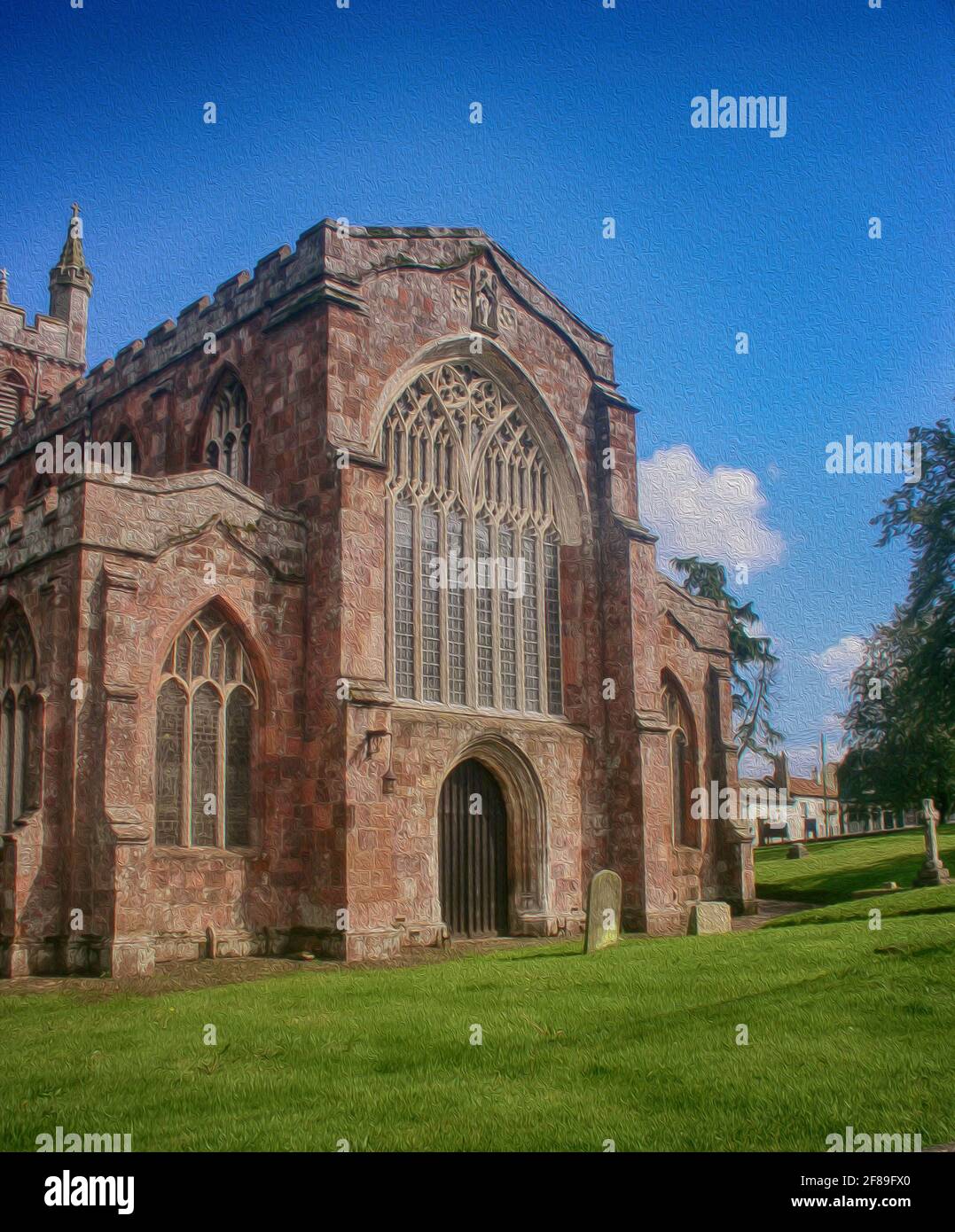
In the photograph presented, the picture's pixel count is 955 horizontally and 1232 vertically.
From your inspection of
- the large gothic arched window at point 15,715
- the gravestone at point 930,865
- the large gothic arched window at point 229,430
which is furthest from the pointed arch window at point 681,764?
the large gothic arched window at point 15,715

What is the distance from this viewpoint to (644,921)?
2347cm

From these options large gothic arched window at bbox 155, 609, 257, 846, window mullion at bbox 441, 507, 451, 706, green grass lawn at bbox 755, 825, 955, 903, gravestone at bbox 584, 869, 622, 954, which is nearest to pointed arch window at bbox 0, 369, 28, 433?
window mullion at bbox 441, 507, 451, 706

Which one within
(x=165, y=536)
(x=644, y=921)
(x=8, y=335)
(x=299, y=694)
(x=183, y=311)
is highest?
(x=8, y=335)

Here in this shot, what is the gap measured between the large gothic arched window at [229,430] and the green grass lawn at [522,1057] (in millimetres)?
10981

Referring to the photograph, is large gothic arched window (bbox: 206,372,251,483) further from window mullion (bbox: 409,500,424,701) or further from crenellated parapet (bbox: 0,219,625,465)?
window mullion (bbox: 409,500,424,701)

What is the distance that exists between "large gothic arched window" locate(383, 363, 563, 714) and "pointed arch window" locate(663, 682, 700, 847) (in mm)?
4051

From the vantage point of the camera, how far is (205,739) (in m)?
19.5

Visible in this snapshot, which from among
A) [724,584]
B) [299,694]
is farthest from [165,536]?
[724,584]

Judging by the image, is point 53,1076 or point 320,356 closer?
point 53,1076

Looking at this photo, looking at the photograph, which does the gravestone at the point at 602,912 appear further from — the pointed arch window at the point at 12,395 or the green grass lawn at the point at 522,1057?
the pointed arch window at the point at 12,395

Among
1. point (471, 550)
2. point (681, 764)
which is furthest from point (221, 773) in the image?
point (681, 764)

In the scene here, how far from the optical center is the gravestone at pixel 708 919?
2052cm
